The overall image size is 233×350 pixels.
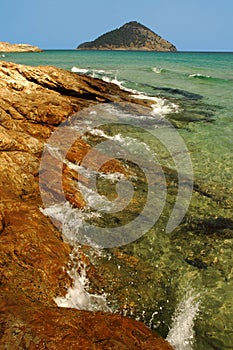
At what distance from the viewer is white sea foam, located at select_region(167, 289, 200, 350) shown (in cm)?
505

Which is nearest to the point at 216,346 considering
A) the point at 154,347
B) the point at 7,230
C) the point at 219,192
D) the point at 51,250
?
the point at 154,347

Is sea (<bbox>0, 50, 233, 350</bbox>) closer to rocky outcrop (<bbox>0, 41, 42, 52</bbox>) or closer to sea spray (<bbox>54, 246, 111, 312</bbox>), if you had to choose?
sea spray (<bbox>54, 246, 111, 312</bbox>)

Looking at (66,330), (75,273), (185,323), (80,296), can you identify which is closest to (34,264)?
(75,273)

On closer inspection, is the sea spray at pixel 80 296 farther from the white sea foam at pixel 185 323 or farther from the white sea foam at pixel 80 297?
the white sea foam at pixel 185 323

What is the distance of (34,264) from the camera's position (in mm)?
5551

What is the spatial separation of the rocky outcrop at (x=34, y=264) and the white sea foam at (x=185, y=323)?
1042 mm

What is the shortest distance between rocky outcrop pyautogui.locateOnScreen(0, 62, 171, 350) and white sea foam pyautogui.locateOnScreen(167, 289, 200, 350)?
104cm

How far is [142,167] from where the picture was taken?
11188 millimetres

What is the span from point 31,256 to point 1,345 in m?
2.34

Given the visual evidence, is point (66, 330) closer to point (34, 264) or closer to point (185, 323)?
point (34, 264)

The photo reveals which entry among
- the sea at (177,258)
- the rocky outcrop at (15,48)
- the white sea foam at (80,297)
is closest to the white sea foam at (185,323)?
the sea at (177,258)

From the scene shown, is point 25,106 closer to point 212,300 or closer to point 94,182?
point 94,182

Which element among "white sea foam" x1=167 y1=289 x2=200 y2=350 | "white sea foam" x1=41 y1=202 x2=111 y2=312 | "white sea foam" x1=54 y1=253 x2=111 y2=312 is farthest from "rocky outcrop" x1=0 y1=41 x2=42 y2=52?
"white sea foam" x1=167 y1=289 x2=200 y2=350

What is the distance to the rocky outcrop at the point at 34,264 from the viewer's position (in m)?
3.68
